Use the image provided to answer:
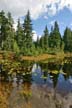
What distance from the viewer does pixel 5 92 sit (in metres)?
28.8

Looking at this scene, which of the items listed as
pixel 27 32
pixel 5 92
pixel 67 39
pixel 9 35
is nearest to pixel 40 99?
pixel 5 92

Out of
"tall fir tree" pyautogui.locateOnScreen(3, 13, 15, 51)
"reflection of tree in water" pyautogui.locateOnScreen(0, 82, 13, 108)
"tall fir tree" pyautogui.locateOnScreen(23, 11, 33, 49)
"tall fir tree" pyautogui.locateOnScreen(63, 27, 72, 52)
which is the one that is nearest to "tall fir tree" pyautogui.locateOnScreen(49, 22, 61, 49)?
"tall fir tree" pyautogui.locateOnScreen(63, 27, 72, 52)

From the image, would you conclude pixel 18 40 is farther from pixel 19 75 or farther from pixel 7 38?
pixel 19 75

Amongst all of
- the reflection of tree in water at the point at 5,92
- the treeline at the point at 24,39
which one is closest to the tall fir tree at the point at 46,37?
the treeline at the point at 24,39

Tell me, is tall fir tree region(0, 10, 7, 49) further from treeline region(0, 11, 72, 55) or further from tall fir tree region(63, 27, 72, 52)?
tall fir tree region(63, 27, 72, 52)

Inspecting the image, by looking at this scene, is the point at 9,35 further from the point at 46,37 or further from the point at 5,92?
the point at 5,92

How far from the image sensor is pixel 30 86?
32.7m

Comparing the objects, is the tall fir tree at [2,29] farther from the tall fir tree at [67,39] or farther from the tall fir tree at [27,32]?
the tall fir tree at [67,39]

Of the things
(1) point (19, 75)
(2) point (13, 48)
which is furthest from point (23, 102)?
(2) point (13, 48)

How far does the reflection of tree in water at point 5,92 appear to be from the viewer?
23.6 meters

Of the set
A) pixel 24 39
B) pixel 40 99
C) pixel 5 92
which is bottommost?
pixel 40 99

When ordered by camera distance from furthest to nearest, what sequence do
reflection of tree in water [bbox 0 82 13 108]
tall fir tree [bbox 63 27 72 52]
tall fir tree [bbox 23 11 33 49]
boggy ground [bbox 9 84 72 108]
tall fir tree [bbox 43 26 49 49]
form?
1. tall fir tree [bbox 63 27 72 52]
2. tall fir tree [bbox 43 26 49 49]
3. tall fir tree [bbox 23 11 33 49]
4. reflection of tree in water [bbox 0 82 13 108]
5. boggy ground [bbox 9 84 72 108]

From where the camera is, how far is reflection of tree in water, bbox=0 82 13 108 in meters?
23.6

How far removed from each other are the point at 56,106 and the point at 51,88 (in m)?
8.81
